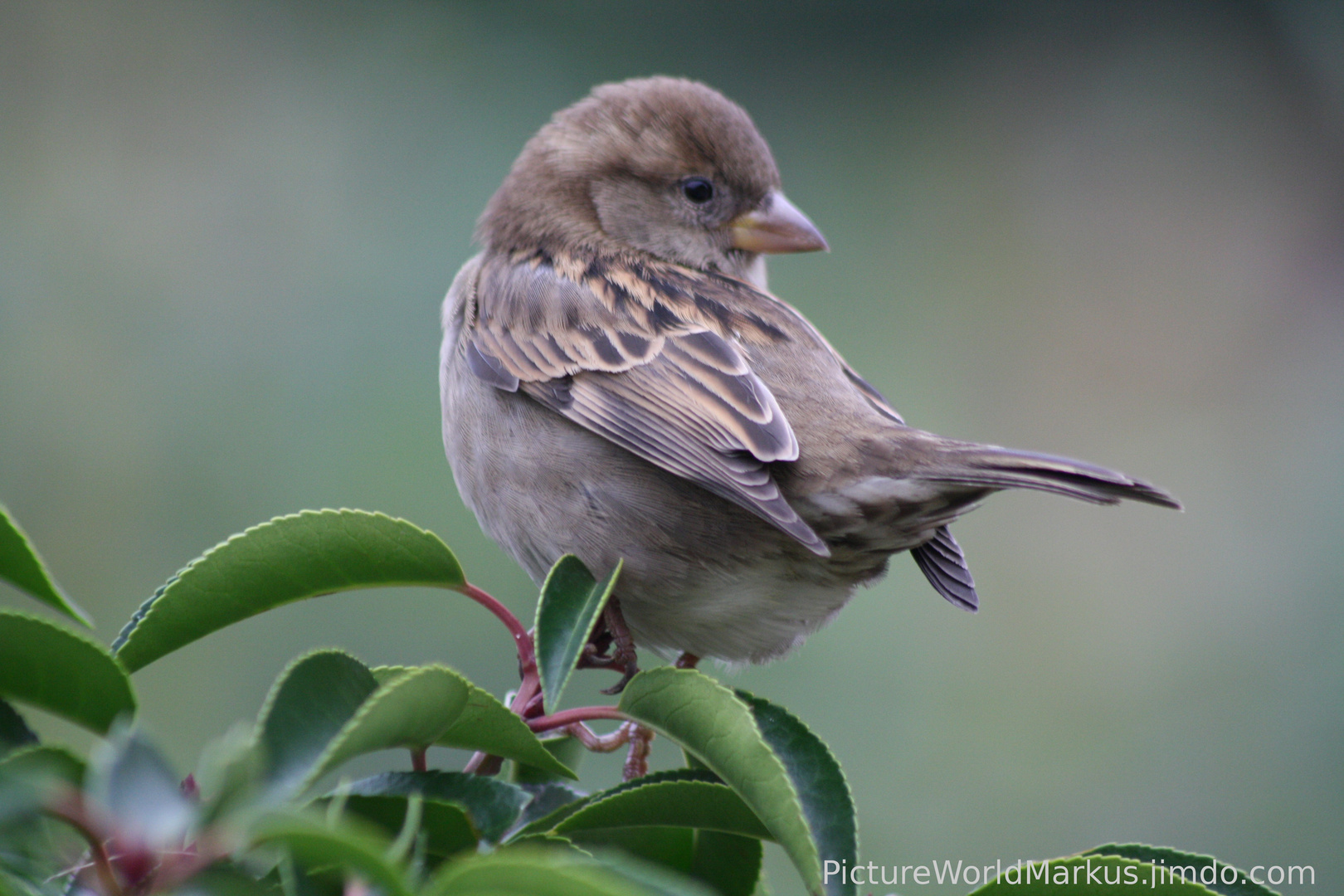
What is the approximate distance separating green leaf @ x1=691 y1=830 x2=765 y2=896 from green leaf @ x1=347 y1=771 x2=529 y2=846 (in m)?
0.32

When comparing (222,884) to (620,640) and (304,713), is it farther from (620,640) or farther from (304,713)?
(620,640)

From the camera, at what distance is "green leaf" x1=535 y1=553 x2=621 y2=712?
1422mm

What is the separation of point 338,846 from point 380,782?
52cm

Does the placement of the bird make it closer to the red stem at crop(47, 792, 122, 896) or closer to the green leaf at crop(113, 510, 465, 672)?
the green leaf at crop(113, 510, 465, 672)

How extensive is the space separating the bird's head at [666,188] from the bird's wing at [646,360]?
5.7 inches

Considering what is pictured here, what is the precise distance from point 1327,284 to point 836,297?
3.26 meters

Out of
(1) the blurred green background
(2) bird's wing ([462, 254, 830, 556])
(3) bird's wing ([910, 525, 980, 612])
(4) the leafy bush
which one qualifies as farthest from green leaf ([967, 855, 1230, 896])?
(1) the blurred green background

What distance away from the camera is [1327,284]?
6762 mm

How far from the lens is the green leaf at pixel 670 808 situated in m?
1.29

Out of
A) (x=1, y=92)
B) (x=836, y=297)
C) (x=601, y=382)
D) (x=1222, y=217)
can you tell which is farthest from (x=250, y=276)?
(x=1222, y=217)

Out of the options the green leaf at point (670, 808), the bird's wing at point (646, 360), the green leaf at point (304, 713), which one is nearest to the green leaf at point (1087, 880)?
the green leaf at point (670, 808)

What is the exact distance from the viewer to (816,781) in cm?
136

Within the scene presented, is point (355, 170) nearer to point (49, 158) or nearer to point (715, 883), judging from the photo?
point (49, 158)

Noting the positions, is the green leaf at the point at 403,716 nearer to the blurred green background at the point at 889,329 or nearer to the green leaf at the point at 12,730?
the green leaf at the point at 12,730
